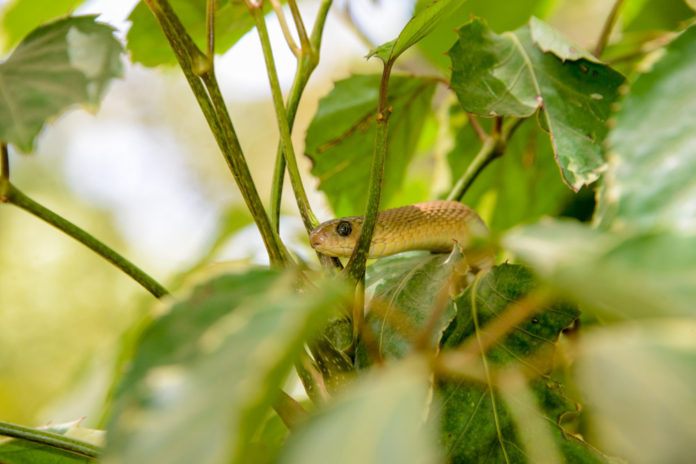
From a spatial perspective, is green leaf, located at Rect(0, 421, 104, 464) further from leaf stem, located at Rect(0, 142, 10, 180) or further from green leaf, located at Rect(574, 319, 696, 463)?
green leaf, located at Rect(574, 319, 696, 463)

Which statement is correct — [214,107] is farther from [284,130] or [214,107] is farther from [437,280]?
[437,280]

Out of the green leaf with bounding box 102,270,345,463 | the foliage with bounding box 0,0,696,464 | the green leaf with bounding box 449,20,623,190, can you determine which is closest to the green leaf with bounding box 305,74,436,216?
the foliage with bounding box 0,0,696,464

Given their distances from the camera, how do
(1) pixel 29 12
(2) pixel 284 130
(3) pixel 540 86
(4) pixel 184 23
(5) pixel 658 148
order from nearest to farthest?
(5) pixel 658 148 < (2) pixel 284 130 < (3) pixel 540 86 < (4) pixel 184 23 < (1) pixel 29 12

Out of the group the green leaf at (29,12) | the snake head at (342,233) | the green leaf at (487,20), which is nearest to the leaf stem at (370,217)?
the snake head at (342,233)

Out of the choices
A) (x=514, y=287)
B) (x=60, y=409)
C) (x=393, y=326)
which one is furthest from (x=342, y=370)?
(x=60, y=409)

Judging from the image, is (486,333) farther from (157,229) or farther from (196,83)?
(157,229)

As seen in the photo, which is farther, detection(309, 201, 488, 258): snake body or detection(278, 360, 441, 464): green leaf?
detection(309, 201, 488, 258): snake body

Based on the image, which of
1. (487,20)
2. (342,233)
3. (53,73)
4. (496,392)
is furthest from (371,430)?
(487,20)
